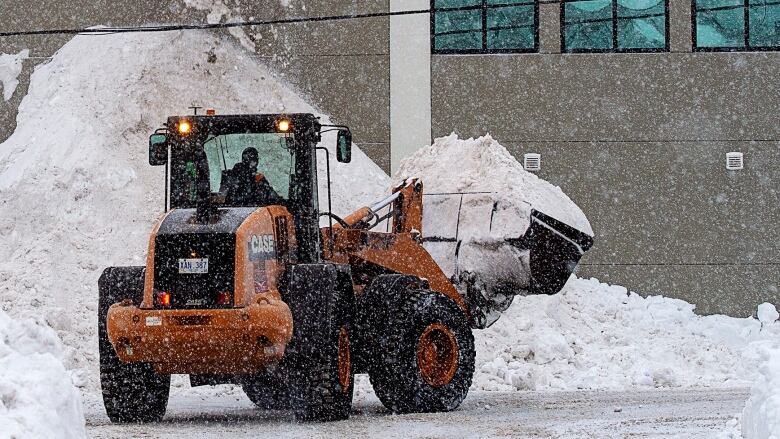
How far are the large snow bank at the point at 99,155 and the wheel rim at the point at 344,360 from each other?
234 inches

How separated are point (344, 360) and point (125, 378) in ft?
6.80

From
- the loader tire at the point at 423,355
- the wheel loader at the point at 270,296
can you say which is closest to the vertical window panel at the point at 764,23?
the wheel loader at the point at 270,296

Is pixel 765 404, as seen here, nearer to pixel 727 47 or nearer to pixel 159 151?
pixel 159 151

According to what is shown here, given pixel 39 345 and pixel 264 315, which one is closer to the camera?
pixel 39 345

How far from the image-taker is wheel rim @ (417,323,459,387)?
44.7 ft

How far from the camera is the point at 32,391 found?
812 cm

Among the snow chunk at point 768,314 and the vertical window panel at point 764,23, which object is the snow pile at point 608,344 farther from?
the vertical window panel at point 764,23

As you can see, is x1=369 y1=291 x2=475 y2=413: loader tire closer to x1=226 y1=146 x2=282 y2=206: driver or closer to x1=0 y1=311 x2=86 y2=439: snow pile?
x1=226 y1=146 x2=282 y2=206: driver

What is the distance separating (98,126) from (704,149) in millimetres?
10134

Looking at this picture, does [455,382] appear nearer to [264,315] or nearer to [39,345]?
[264,315]

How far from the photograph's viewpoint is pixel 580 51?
2356 cm

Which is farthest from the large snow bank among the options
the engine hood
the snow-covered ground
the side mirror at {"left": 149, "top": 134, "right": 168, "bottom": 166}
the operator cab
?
the engine hood

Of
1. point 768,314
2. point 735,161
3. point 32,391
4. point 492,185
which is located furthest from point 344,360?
point 735,161

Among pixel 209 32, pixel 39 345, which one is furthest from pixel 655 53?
pixel 39 345
